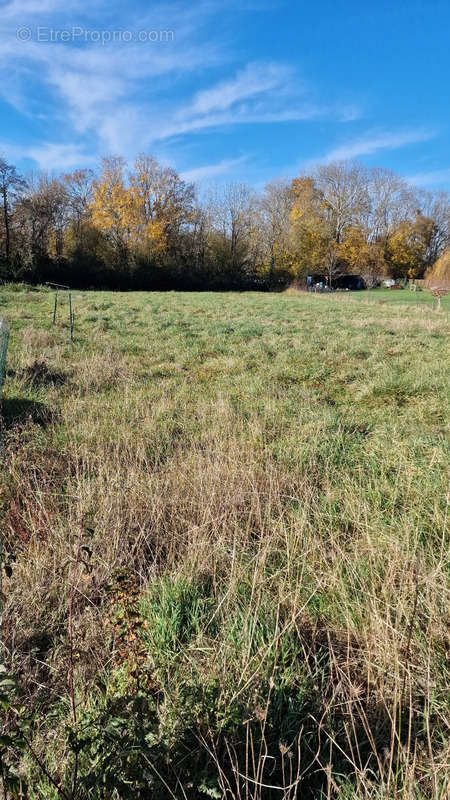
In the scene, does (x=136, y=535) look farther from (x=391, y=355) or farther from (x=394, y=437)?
(x=391, y=355)

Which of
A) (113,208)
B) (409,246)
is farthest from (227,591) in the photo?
(409,246)

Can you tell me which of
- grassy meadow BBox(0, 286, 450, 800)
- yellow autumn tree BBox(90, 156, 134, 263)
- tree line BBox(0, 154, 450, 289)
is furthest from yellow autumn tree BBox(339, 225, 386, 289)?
grassy meadow BBox(0, 286, 450, 800)

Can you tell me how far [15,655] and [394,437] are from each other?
447 cm

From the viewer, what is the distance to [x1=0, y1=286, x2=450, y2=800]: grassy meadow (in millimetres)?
1745

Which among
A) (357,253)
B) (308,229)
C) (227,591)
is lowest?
(227,591)

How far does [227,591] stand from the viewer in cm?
255

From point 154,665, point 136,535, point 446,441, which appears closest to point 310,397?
point 446,441

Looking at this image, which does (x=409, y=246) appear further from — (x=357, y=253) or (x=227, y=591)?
(x=227, y=591)

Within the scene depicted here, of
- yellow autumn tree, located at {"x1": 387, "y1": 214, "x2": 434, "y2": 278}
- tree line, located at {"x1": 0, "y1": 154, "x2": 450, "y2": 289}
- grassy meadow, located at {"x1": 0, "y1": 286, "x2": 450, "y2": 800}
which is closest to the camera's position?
grassy meadow, located at {"x1": 0, "y1": 286, "x2": 450, "y2": 800}

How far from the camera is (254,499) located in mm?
3676

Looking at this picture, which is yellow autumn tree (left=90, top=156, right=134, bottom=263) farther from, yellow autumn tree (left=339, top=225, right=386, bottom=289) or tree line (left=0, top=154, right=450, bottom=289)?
yellow autumn tree (left=339, top=225, right=386, bottom=289)

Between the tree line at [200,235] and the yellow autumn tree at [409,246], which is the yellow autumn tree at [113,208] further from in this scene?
the yellow autumn tree at [409,246]

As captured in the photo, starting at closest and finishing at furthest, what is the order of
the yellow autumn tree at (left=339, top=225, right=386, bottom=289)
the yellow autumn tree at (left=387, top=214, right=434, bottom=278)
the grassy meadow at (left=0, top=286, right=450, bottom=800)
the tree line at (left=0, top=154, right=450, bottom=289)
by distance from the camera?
1. the grassy meadow at (left=0, top=286, right=450, bottom=800)
2. the tree line at (left=0, top=154, right=450, bottom=289)
3. the yellow autumn tree at (left=339, top=225, right=386, bottom=289)
4. the yellow autumn tree at (left=387, top=214, right=434, bottom=278)

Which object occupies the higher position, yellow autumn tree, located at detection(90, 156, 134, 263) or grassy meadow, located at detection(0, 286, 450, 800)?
yellow autumn tree, located at detection(90, 156, 134, 263)
